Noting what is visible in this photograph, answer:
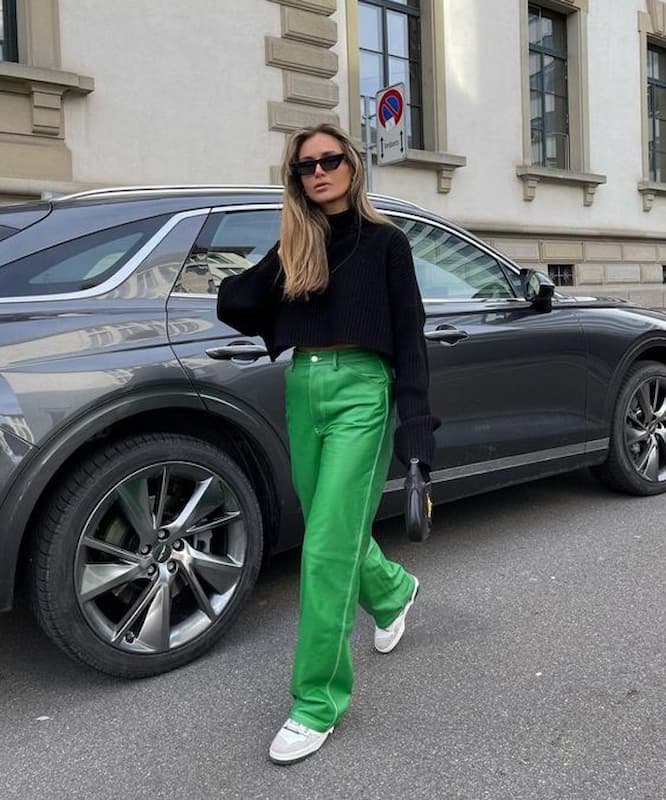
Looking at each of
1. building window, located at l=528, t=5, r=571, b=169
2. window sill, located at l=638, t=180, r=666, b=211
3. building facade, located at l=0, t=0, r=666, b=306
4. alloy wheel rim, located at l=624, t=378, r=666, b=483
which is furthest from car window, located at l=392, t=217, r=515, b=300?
window sill, located at l=638, t=180, r=666, b=211

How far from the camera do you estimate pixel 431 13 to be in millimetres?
11109

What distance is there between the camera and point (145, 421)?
2682mm

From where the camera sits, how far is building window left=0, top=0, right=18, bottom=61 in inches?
307

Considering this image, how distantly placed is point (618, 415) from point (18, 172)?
5838 millimetres

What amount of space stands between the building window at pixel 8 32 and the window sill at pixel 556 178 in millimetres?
7144

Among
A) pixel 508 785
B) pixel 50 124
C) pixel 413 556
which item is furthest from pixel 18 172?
pixel 508 785

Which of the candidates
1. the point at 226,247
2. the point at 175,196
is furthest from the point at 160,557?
the point at 175,196

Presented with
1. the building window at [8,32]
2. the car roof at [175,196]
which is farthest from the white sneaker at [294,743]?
the building window at [8,32]

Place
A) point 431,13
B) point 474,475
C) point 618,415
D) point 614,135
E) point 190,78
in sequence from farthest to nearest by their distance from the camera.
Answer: point 614,135 → point 431,13 → point 190,78 → point 618,415 → point 474,475

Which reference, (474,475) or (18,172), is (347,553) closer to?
(474,475)

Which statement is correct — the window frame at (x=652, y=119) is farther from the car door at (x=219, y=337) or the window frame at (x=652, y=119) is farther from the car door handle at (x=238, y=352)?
the car door handle at (x=238, y=352)

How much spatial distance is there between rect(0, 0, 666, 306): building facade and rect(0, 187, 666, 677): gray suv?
5170 mm

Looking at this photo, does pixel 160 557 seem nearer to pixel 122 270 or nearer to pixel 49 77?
pixel 122 270

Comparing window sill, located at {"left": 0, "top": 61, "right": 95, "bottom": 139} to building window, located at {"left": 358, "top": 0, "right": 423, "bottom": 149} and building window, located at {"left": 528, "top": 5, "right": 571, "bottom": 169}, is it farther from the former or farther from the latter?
building window, located at {"left": 528, "top": 5, "right": 571, "bottom": 169}
